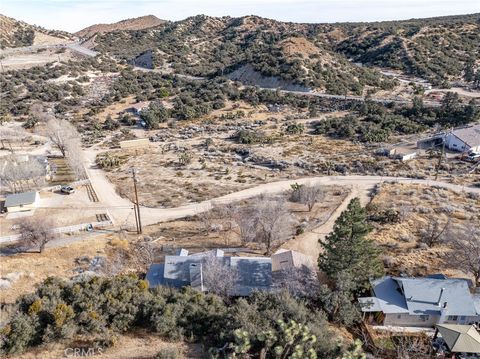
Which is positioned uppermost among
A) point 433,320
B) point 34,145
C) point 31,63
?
point 31,63

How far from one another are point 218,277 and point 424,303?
564 inches

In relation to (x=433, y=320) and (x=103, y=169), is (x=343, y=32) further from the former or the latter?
(x=433, y=320)

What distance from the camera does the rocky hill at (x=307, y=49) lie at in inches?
3898

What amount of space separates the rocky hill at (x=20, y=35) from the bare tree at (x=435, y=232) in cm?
13866

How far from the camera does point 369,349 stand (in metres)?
23.2

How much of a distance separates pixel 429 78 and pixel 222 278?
324 ft

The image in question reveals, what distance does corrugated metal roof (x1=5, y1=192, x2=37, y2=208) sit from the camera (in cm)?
4212

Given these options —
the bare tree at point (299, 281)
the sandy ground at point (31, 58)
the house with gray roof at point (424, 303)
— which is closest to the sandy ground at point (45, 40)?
the sandy ground at point (31, 58)

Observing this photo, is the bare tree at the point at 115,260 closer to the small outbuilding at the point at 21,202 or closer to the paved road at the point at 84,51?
the small outbuilding at the point at 21,202

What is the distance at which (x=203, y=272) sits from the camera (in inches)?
1096

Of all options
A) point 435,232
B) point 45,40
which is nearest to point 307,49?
point 435,232

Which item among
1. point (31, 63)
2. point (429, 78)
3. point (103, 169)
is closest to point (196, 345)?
point (103, 169)

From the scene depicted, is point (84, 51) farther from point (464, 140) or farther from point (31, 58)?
point (464, 140)

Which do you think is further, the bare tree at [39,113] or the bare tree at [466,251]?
the bare tree at [39,113]
